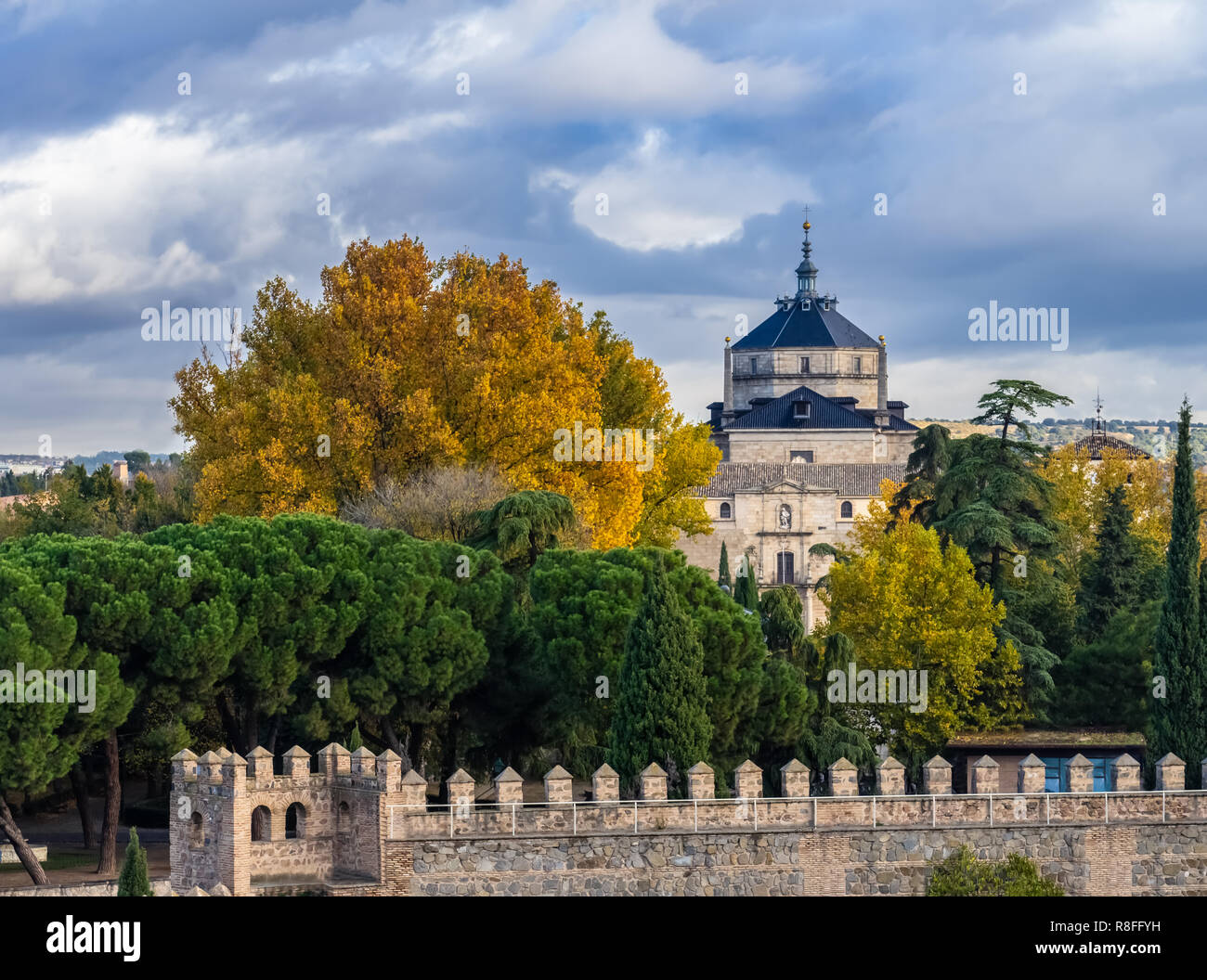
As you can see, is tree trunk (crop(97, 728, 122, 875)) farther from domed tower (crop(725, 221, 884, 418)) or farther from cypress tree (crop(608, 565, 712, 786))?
domed tower (crop(725, 221, 884, 418))

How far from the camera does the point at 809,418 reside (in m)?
109

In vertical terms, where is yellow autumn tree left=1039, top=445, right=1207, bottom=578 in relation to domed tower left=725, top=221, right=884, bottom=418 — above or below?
below

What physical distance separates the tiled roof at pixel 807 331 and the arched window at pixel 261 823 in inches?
3405

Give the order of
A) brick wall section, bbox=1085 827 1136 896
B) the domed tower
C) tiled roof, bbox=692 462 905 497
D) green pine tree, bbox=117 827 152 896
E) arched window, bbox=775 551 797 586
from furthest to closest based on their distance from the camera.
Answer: the domed tower → tiled roof, bbox=692 462 905 497 → arched window, bbox=775 551 797 586 → brick wall section, bbox=1085 827 1136 896 → green pine tree, bbox=117 827 152 896

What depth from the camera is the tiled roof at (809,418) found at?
356 ft

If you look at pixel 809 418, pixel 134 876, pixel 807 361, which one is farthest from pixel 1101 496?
pixel 807 361

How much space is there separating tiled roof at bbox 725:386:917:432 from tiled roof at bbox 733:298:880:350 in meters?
6.47

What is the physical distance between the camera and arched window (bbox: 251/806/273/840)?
3309 cm

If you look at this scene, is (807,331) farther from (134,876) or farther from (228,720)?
(134,876)

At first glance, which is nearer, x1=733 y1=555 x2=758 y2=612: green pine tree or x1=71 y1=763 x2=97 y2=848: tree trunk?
x1=71 y1=763 x2=97 y2=848: tree trunk

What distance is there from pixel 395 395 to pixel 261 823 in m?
17.8

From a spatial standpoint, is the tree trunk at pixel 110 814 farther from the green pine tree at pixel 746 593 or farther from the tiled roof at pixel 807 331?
the tiled roof at pixel 807 331

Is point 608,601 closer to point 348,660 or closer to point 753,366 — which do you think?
point 348,660

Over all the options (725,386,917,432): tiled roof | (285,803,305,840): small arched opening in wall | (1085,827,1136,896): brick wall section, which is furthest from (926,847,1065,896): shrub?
(725,386,917,432): tiled roof
